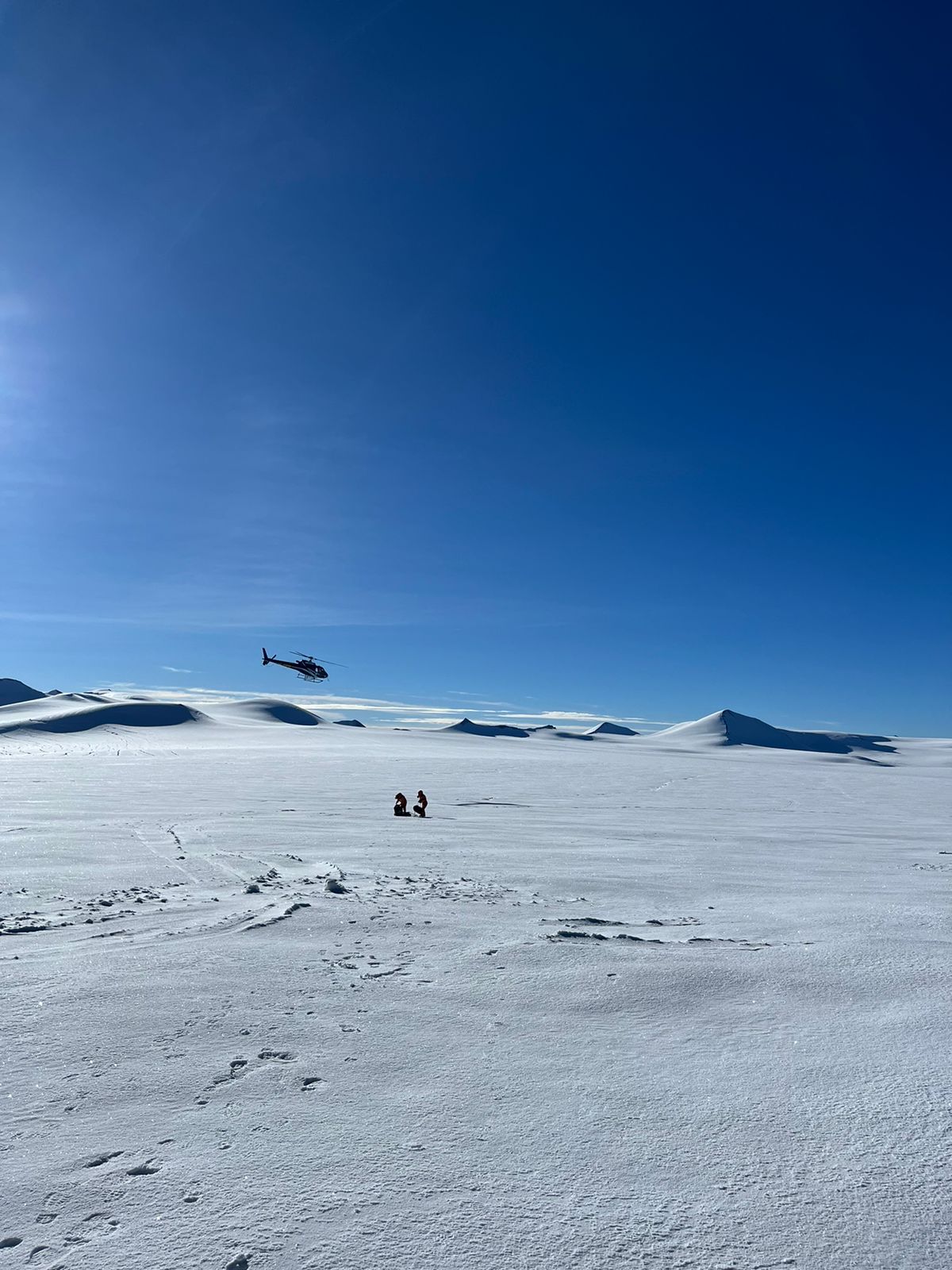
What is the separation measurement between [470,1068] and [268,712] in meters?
165

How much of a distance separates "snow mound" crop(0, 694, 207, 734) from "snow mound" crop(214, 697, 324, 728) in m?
22.7

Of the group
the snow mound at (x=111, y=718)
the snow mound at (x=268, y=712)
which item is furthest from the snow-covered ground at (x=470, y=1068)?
the snow mound at (x=268, y=712)

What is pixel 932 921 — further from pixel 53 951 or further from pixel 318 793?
pixel 318 793

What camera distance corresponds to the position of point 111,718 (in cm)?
11362

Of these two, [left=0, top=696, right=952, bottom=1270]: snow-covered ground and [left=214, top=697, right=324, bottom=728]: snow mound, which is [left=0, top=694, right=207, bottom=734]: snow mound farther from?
[left=0, top=696, right=952, bottom=1270]: snow-covered ground

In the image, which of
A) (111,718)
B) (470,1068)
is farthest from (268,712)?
(470,1068)

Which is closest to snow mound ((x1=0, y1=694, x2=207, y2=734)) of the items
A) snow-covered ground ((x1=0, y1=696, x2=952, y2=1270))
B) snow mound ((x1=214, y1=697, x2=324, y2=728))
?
snow mound ((x1=214, y1=697, x2=324, y2=728))

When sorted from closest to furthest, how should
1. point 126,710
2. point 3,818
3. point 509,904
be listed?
point 509,904 < point 3,818 < point 126,710

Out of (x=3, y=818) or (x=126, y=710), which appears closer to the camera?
(x=3, y=818)

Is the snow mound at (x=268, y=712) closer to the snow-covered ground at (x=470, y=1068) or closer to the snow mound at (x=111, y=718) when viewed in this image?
the snow mound at (x=111, y=718)

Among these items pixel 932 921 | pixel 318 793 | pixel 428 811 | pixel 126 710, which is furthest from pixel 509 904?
pixel 126 710

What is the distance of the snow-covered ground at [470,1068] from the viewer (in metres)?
3.05

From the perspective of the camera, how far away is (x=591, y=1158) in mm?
3502

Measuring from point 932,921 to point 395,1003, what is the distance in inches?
240
